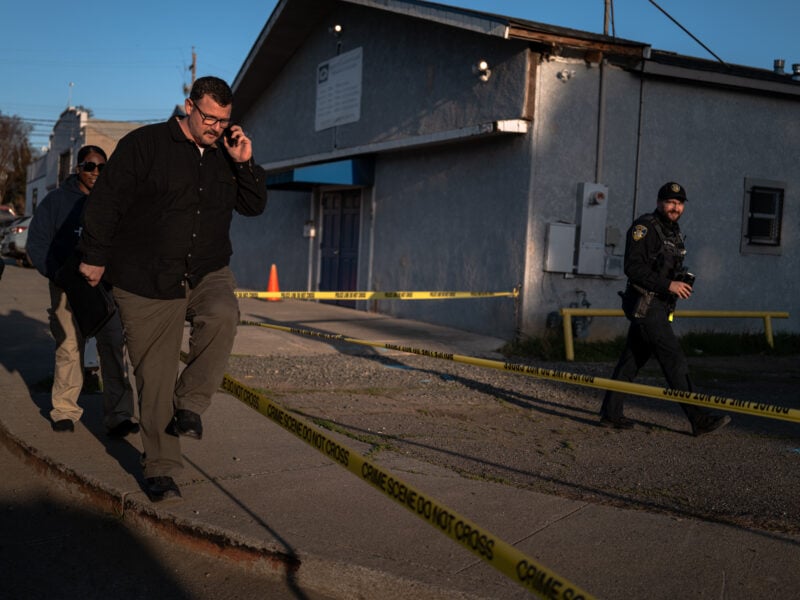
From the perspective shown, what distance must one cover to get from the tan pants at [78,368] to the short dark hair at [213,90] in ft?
6.72

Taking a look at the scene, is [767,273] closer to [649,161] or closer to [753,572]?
[649,161]

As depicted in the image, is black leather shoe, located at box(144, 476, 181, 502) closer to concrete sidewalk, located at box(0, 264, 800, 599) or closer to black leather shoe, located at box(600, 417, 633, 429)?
concrete sidewalk, located at box(0, 264, 800, 599)

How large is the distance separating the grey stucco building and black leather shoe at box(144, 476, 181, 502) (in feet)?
25.4

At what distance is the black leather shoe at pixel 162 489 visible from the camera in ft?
14.4

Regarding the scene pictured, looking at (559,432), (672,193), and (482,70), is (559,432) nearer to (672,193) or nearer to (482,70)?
(672,193)

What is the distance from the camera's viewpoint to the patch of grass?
36.0ft

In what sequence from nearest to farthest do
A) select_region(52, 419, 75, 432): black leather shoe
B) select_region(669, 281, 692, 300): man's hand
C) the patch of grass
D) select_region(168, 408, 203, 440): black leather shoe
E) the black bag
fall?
1. select_region(168, 408, 203, 440): black leather shoe
2. the black bag
3. select_region(52, 419, 75, 432): black leather shoe
4. select_region(669, 281, 692, 300): man's hand
5. the patch of grass

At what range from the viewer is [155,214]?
4270 mm

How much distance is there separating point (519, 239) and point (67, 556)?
27.6ft

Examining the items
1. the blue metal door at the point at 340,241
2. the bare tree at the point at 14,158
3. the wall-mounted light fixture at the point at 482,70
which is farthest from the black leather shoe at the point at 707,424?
the bare tree at the point at 14,158

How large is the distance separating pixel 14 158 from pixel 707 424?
73636 millimetres

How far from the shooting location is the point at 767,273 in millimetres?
13664

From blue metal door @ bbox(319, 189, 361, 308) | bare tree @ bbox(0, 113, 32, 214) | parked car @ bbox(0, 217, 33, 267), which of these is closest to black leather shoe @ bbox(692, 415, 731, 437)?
blue metal door @ bbox(319, 189, 361, 308)

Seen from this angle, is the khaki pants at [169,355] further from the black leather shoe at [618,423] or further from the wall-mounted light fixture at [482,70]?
the wall-mounted light fixture at [482,70]
